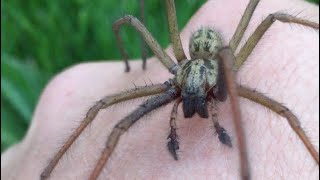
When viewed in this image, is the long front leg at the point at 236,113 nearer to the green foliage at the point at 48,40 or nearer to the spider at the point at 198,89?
the spider at the point at 198,89

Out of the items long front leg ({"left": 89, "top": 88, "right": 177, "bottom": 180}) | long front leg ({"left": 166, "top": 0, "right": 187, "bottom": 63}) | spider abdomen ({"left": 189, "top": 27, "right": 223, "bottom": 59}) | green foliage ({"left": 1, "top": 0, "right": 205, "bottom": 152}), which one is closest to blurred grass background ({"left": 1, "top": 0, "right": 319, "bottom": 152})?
green foliage ({"left": 1, "top": 0, "right": 205, "bottom": 152})

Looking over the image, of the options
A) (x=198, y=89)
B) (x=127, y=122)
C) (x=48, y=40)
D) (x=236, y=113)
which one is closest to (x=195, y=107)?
(x=198, y=89)

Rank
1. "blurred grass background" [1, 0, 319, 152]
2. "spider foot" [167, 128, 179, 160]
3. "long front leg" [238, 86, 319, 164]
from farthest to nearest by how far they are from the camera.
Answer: "blurred grass background" [1, 0, 319, 152], "spider foot" [167, 128, 179, 160], "long front leg" [238, 86, 319, 164]

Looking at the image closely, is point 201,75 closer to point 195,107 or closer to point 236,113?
point 195,107

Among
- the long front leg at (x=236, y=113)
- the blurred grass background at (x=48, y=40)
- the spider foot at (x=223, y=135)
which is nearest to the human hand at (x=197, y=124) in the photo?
the spider foot at (x=223, y=135)

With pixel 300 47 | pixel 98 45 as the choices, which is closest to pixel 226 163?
pixel 300 47

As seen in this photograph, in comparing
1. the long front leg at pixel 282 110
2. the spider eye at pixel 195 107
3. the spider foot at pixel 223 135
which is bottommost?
the spider foot at pixel 223 135

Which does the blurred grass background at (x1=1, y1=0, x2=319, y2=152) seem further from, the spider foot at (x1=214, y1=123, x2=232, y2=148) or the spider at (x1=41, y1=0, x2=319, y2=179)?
the spider foot at (x1=214, y1=123, x2=232, y2=148)
